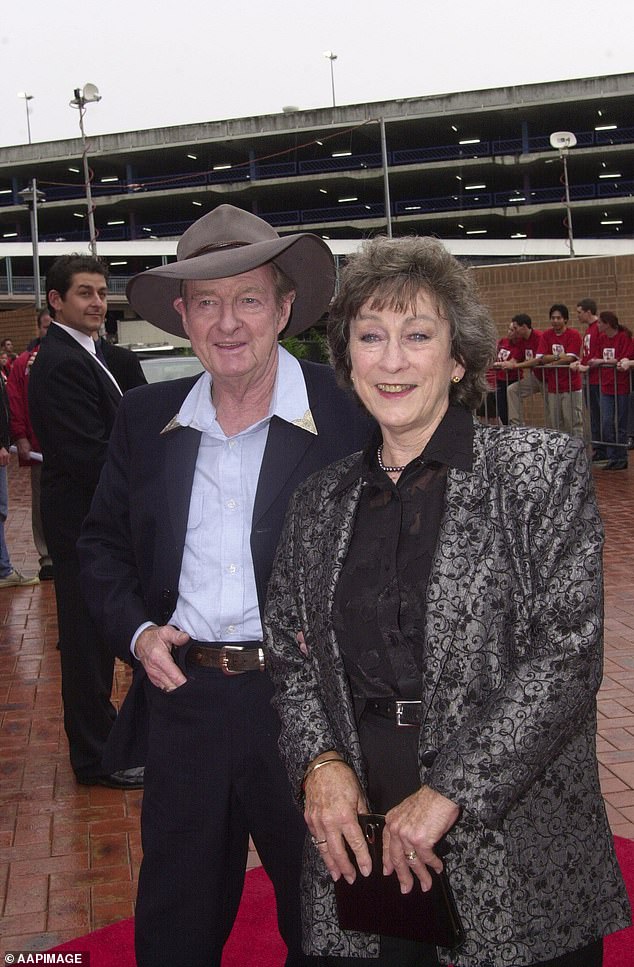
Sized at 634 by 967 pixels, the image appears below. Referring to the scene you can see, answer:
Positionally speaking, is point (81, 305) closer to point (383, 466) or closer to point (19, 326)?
point (383, 466)

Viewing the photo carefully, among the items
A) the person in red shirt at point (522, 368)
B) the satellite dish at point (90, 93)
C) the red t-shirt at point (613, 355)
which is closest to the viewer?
the red t-shirt at point (613, 355)

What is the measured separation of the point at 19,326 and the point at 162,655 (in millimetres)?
34820

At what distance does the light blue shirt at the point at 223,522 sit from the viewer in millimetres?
2549

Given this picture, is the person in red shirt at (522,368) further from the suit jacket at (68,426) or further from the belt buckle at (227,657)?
the belt buckle at (227,657)

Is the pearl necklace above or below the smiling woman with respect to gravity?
above

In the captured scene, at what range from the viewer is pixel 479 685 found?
2.01m

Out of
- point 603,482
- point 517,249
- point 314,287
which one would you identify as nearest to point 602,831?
point 314,287

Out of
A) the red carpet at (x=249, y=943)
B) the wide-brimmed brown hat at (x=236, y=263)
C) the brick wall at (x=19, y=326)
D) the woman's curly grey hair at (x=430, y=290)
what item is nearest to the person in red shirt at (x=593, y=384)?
the red carpet at (x=249, y=943)

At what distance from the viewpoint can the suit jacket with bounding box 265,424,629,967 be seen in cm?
196

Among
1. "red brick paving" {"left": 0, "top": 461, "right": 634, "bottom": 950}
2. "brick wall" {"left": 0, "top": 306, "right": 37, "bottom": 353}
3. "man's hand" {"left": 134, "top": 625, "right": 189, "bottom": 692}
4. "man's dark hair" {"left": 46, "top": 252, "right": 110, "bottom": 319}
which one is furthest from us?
"brick wall" {"left": 0, "top": 306, "right": 37, "bottom": 353}

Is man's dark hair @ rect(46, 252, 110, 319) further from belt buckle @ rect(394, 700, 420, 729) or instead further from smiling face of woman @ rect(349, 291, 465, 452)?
belt buckle @ rect(394, 700, 420, 729)

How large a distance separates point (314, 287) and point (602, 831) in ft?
5.18

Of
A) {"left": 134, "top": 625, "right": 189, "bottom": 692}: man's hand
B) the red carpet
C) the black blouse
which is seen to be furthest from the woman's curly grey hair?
the red carpet

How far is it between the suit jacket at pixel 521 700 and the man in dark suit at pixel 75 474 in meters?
2.74
